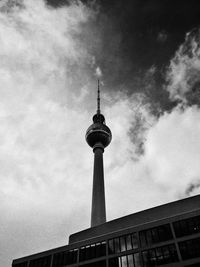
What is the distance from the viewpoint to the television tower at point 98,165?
62122 millimetres

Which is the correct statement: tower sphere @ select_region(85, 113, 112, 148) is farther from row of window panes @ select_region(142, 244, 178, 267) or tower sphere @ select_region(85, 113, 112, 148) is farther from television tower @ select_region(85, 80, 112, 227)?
row of window panes @ select_region(142, 244, 178, 267)

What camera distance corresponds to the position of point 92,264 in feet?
125

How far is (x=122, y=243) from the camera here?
37.1 metres

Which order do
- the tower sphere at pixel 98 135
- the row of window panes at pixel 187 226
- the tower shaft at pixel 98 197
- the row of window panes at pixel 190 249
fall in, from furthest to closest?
the tower sphere at pixel 98 135
the tower shaft at pixel 98 197
the row of window panes at pixel 187 226
the row of window panes at pixel 190 249

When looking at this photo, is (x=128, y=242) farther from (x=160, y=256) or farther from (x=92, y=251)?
(x=92, y=251)

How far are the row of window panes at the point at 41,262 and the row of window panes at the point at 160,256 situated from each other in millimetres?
19126

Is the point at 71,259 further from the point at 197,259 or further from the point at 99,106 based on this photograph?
the point at 99,106

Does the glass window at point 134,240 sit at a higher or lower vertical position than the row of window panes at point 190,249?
higher

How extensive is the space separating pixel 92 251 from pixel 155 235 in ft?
37.4

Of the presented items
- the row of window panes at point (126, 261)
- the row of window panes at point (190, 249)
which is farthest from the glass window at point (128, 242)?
the row of window panes at point (190, 249)

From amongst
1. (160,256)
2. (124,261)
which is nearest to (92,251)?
(124,261)

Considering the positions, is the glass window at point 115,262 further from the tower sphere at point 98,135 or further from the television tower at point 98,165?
the tower sphere at point 98,135

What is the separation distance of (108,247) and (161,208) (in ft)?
39.3

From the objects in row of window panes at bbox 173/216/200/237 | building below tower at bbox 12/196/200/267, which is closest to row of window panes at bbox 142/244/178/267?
building below tower at bbox 12/196/200/267
